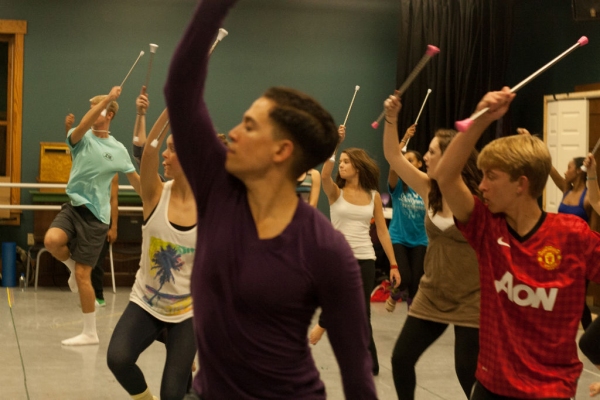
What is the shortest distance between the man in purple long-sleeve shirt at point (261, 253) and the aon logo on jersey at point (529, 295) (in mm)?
837

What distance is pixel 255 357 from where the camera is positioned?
174 centimetres

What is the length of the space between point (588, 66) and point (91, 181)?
20.1ft

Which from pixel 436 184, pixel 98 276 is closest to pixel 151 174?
pixel 436 184

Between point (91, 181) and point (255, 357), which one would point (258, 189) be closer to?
point (255, 357)

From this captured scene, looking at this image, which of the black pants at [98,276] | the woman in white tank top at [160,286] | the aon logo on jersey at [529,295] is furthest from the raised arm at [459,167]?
the black pants at [98,276]

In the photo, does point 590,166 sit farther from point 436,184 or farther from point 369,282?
point 436,184

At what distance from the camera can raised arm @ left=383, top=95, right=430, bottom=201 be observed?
2898mm

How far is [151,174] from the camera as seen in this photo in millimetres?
3443

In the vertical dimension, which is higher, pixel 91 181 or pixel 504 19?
pixel 504 19

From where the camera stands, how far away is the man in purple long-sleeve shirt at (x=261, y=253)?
172 centimetres

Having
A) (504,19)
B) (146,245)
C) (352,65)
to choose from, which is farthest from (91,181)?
(504,19)

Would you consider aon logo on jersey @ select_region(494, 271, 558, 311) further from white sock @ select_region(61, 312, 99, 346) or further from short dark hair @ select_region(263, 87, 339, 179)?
white sock @ select_region(61, 312, 99, 346)

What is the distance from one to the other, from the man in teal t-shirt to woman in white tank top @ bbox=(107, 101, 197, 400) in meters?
2.62

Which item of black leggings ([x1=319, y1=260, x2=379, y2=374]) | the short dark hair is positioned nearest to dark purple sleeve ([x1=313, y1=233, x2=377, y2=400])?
the short dark hair
